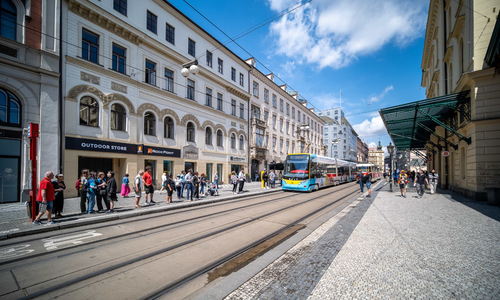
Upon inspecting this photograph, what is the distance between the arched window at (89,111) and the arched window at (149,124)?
3.27 meters

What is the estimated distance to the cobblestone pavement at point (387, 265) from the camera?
3.06 m

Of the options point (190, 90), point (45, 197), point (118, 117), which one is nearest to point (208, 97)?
point (190, 90)

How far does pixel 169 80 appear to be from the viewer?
59.9ft

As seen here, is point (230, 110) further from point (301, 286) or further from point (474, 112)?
point (301, 286)

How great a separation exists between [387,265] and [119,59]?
1805 centimetres

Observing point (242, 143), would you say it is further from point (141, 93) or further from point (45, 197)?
point (45, 197)

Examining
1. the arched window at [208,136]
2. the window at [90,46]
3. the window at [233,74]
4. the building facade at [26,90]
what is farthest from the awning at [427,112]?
the building facade at [26,90]

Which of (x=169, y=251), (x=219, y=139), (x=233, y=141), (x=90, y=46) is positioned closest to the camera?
(x=169, y=251)

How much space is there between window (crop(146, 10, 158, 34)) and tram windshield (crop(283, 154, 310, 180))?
48.7 ft

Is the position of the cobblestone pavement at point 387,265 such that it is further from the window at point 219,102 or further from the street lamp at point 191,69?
the window at point 219,102

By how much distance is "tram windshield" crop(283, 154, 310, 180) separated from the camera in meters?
16.7

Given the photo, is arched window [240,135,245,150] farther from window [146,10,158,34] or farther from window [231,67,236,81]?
window [146,10,158,34]

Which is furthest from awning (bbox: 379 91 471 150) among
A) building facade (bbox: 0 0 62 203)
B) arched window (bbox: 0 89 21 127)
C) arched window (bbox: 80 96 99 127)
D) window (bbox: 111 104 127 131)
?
arched window (bbox: 0 89 21 127)

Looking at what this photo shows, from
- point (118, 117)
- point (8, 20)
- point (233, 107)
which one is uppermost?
point (8, 20)
